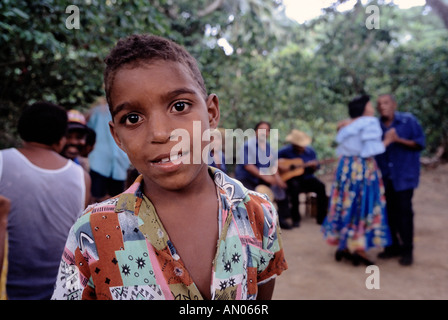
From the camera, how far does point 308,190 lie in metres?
6.26

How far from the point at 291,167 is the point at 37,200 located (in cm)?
486

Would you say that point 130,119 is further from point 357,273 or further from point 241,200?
point 357,273

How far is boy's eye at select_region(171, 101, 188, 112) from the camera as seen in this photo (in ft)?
3.15

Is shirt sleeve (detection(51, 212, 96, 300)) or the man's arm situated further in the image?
the man's arm

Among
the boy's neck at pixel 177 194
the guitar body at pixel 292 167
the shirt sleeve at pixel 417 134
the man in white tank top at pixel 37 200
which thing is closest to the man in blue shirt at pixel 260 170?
the guitar body at pixel 292 167

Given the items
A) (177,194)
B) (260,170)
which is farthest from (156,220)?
(260,170)

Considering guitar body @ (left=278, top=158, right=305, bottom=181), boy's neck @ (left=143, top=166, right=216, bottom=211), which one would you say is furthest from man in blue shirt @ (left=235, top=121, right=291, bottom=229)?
boy's neck @ (left=143, top=166, right=216, bottom=211)

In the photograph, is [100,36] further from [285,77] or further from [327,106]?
[327,106]

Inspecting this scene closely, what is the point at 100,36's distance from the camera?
13.3 feet

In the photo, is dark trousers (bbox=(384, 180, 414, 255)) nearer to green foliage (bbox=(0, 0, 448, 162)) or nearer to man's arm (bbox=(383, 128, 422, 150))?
man's arm (bbox=(383, 128, 422, 150))

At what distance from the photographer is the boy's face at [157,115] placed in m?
0.93
